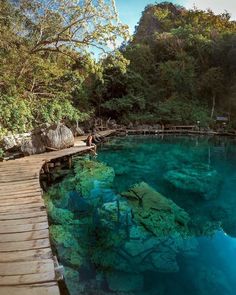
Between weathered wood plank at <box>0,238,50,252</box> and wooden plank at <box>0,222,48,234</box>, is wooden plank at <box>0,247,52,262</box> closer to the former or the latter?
weathered wood plank at <box>0,238,50,252</box>

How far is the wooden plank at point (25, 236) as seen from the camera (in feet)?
13.5

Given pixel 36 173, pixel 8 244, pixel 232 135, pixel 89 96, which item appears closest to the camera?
pixel 8 244

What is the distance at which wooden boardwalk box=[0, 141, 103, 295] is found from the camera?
3.03m

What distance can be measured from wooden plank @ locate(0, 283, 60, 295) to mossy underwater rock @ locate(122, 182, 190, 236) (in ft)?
13.5

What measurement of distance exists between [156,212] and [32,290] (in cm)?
539

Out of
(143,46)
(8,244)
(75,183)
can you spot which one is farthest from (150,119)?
(8,244)

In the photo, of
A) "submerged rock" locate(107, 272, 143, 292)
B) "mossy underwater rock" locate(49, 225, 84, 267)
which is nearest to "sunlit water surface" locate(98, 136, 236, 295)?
"submerged rock" locate(107, 272, 143, 292)

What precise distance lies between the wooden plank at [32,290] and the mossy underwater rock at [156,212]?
162 inches

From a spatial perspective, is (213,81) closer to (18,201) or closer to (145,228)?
(145,228)

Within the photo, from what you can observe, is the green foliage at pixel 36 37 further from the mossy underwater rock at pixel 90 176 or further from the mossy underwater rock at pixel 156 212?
the mossy underwater rock at pixel 156 212

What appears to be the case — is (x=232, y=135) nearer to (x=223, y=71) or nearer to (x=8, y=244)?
(x=223, y=71)

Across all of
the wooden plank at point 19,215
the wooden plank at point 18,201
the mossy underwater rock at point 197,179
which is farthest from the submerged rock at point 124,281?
the mossy underwater rock at point 197,179

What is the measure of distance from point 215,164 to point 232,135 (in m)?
9.94

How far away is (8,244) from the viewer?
13.0 ft
